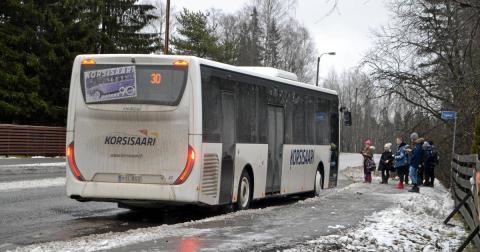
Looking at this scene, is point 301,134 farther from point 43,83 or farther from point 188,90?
point 43,83

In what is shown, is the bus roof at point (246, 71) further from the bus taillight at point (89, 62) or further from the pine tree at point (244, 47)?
the pine tree at point (244, 47)

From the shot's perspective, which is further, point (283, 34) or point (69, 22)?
point (283, 34)

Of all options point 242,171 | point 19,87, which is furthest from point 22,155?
point 242,171

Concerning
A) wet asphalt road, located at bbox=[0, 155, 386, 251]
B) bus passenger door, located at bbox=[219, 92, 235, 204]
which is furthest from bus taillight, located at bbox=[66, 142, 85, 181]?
bus passenger door, located at bbox=[219, 92, 235, 204]

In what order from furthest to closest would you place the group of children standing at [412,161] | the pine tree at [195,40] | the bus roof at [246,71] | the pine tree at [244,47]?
the pine tree at [244,47] → the pine tree at [195,40] → the group of children standing at [412,161] → the bus roof at [246,71]

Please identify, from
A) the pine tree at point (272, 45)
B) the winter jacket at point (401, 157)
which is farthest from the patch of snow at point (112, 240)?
the pine tree at point (272, 45)

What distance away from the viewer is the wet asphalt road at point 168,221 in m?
9.47

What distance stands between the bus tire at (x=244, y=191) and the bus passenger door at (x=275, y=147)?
105cm

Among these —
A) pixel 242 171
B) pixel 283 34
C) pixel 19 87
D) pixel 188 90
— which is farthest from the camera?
pixel 283 34

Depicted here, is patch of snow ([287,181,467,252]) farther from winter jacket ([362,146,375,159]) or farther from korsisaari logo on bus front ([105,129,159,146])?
winter jacket ([362,146,375,159])

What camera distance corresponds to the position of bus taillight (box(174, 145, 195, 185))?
1172 cm

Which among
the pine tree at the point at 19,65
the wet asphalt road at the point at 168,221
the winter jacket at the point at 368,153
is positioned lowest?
the wet asphalt road at the point at 168,221

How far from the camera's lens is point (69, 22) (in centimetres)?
4031

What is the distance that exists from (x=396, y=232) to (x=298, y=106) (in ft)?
22.9
